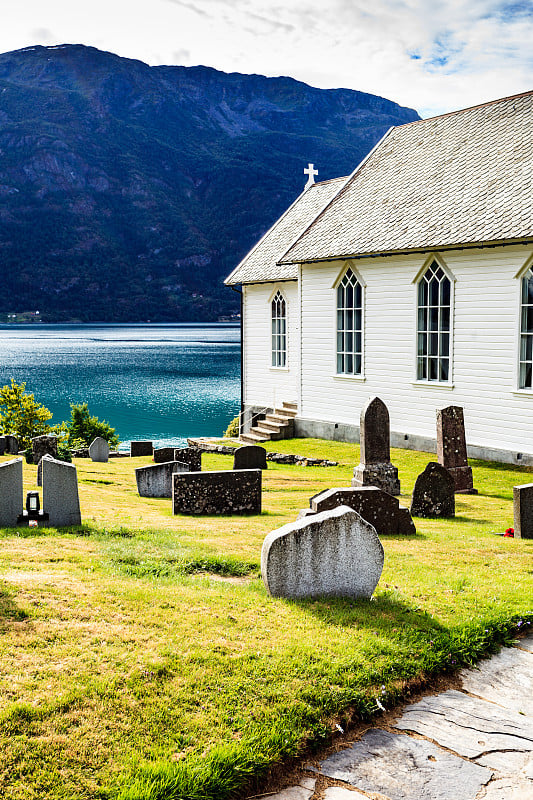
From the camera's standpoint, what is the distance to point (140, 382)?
80.1m

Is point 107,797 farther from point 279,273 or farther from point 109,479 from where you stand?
point 279,273

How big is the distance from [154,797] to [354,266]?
67.3 feet

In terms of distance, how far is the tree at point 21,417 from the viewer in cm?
2847

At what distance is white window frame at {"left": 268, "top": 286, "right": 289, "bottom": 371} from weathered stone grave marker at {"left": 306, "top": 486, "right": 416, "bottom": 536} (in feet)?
61.4

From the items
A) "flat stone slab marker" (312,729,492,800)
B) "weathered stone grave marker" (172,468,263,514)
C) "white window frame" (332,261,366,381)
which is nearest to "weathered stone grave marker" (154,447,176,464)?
"weathered stone grave marker" (172,468,263,514)

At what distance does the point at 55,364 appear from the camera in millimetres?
102750

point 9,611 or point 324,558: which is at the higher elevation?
point 324,558

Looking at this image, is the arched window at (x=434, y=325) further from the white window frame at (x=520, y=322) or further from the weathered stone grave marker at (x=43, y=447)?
the weathered stone grave marker at (x=43, y=447)

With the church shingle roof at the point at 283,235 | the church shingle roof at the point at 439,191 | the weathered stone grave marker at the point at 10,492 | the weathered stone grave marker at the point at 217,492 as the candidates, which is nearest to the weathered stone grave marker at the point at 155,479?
the weathered stone grave marker at the point at 217,492

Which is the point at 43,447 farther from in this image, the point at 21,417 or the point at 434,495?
the point at 434,495

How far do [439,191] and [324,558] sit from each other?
17694 millimetres

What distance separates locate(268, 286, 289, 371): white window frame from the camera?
29000 millimetres

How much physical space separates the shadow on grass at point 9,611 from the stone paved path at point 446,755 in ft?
8.72

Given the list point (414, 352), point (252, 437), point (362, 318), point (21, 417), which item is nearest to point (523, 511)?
point (414, 352)
